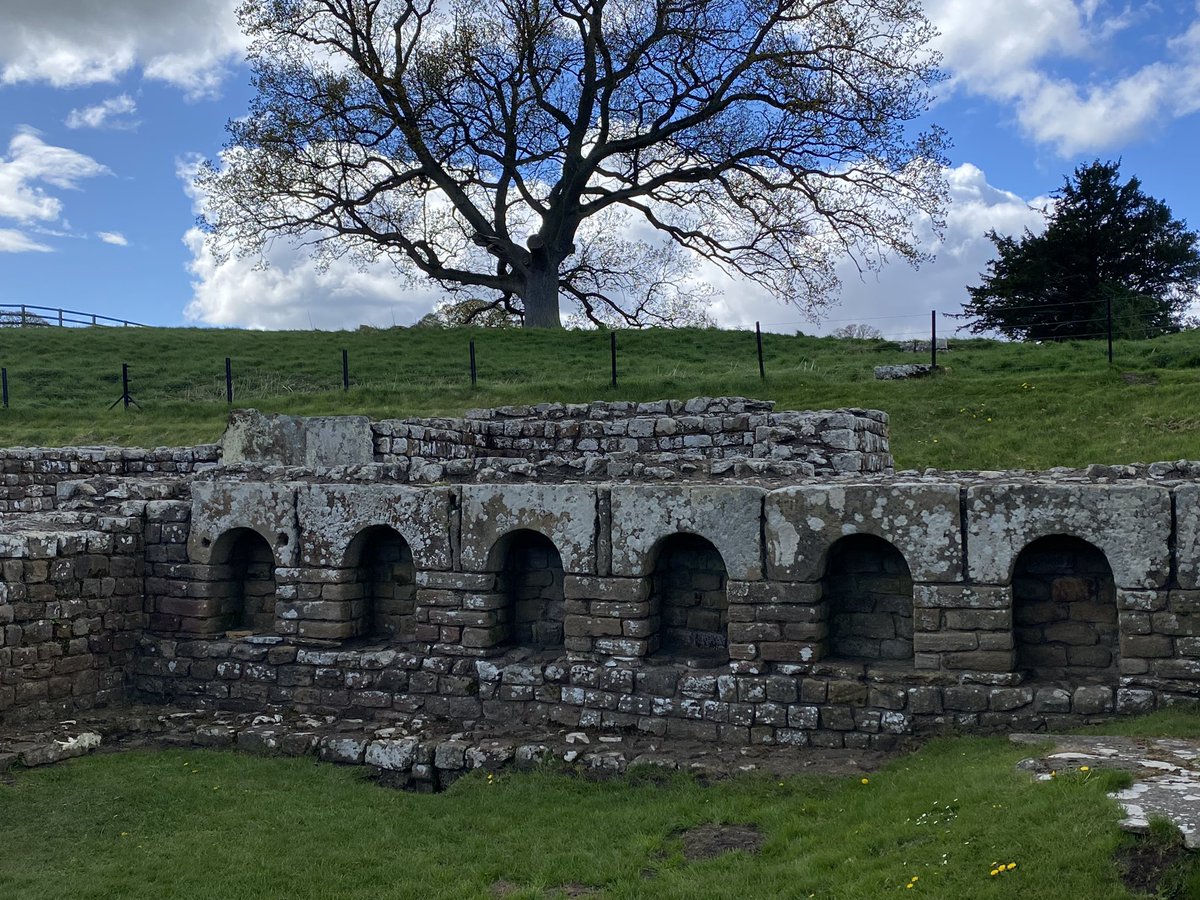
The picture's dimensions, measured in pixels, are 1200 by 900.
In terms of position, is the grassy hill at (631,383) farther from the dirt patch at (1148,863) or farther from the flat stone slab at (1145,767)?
the dirt patch at (1148,863)

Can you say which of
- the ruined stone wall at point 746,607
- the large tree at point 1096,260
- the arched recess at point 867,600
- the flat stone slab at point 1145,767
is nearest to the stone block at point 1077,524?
the ruined stone wall at point 746,607

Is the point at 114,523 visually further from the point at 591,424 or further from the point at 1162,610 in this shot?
the point at 1162,610

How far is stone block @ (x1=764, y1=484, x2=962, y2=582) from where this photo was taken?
748 centimetres

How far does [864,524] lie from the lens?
7680 mm

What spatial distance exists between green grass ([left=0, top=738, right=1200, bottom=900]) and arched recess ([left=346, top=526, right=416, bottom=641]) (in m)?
1.81

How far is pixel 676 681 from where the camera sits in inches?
322

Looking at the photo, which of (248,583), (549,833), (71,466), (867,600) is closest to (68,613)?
(248,583)

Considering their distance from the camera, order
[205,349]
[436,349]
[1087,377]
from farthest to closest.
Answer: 1. [205,349]
2. [436,349]
3. [1087,377]

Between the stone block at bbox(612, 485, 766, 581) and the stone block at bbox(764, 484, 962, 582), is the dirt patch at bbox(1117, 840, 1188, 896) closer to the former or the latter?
the stone block at bbox(764, 484, 962, 582)

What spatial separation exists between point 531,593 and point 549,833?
2910 millimetres

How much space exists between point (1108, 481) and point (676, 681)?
3.64 metres

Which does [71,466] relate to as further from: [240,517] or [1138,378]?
[1138,378]

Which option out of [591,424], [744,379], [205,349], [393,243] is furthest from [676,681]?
[205,349]

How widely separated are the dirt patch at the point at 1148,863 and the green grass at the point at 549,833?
0.06 meters
